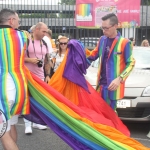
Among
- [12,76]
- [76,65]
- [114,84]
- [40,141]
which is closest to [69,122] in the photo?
[12,76]

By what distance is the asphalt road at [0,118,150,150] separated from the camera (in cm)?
488

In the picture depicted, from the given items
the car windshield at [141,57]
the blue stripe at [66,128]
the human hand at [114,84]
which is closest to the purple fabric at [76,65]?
the human hand at [114,84]

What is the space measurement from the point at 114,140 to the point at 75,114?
50 centimetres

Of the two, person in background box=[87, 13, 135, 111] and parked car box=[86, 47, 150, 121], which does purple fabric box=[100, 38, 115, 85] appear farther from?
parked car box=[86, 47, 150, 121]

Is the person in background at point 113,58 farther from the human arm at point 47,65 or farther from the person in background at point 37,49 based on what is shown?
the human arm at point 47,65

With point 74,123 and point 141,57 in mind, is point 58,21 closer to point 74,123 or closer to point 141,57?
point 141,57

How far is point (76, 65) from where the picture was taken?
4.41m

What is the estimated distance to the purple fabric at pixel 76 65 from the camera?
443 cm

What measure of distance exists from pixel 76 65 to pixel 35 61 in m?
0.68

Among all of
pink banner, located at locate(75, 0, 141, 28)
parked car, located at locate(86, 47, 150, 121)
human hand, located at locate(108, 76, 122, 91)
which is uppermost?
pink banner, located at locate(75, 0, 141, 28)

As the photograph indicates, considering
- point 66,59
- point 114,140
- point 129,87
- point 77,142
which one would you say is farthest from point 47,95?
point 129,87

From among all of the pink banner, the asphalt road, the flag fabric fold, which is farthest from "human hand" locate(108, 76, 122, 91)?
the pink banner

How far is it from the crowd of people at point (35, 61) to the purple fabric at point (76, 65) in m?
0.25

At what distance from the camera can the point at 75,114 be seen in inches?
139
